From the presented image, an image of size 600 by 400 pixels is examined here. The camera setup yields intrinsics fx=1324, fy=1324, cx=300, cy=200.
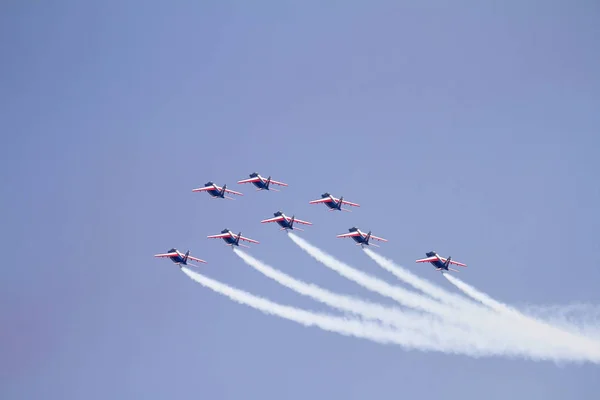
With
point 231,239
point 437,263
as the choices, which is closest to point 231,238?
point 231,239

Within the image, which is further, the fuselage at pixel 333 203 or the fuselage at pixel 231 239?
the fuselage at pixel 333 203

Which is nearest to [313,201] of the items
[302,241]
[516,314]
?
[302,241]

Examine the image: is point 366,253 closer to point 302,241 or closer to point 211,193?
point 302,241

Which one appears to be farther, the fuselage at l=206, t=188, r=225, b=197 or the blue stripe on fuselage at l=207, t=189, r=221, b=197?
the blue stripe on fuselage at l=207, t=189, r=221, b=197

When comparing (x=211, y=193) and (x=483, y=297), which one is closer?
(x=483, y=297)

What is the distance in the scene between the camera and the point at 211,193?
15138cm

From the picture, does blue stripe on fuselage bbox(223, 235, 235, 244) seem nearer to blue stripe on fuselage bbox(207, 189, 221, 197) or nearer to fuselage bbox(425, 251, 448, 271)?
blue stripe on fuselage bbox(207, 189, 221, 197)

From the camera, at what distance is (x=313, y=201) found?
14788cm

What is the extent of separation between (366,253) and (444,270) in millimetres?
9132

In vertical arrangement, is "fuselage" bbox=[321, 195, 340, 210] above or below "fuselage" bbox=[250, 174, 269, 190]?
below

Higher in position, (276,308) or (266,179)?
(266,179)

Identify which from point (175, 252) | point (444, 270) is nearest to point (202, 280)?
point (175, 252)

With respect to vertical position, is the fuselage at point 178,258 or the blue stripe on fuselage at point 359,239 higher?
the blue stripe on fuselage at point 359,239

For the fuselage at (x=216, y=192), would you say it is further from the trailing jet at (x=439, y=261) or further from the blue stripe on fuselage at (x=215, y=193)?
the trailing jet at (x=439, y=261)
